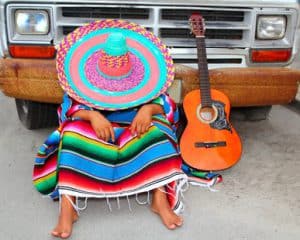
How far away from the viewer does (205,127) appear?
3.17m

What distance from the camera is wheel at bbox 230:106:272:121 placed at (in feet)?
13.1

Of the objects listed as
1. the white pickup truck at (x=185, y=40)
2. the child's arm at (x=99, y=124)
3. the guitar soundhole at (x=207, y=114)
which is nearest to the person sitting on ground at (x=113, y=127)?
the child's arm at (x=99, y=124)

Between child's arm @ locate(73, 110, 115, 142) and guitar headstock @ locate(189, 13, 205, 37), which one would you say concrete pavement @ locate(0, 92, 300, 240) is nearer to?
child's arm @ locate(73, 110, 115, 142)

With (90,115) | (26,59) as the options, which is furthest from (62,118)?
(26,59)

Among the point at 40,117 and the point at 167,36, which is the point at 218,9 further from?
the point at 40,117

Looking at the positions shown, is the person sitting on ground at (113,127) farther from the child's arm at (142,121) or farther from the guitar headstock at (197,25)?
the guitar headstock at (197,25)

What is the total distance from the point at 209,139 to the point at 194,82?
1.18 feet

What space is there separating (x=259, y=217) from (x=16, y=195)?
4.40 ft

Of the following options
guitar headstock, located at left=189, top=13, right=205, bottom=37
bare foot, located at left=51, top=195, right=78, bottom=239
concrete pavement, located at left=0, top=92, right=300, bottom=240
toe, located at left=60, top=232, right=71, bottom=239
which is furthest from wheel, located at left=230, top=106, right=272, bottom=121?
toe, located at left=60, top=232, right=71, bottom=239

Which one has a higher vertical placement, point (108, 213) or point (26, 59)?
point (26, 59)

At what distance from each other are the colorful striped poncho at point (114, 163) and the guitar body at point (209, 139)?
355 millimetres

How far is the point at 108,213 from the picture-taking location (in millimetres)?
2707

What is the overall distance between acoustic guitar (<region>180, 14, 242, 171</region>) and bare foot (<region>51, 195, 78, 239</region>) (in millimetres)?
826

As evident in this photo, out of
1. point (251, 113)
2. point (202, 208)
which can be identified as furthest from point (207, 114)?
point (251, 113)
